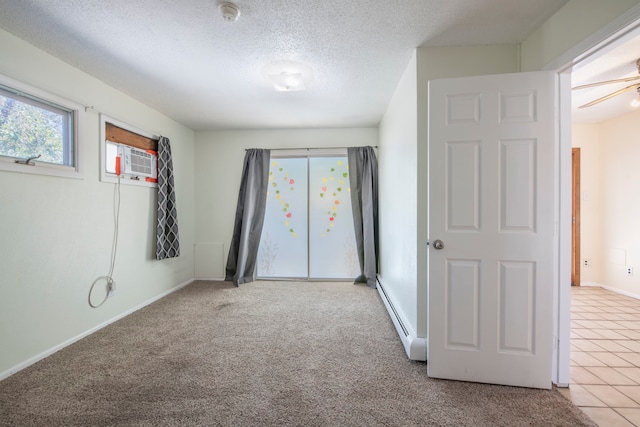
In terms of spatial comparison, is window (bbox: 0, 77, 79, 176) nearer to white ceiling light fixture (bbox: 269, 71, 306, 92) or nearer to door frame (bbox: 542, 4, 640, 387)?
white ceiling light fixture (bbox: 269, 71, 306, 92)

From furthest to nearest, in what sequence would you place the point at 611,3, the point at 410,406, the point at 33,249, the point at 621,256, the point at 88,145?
the point at 621,256, the point at 88,145, the point at 33,249, the point at 410,406, the point at 611,3

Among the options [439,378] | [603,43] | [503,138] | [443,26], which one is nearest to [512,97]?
[503,138]

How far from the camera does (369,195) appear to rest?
3.98 meters

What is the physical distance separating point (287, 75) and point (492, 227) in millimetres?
2043

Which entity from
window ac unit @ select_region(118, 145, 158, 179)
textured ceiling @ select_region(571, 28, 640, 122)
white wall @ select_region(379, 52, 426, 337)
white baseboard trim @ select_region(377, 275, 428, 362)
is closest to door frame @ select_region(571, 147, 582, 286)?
textured ceiling @ select_region(571, 28, 640, 122)

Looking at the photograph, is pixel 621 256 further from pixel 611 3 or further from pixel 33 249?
pixel 33 249

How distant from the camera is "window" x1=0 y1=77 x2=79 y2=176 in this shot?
1912mm

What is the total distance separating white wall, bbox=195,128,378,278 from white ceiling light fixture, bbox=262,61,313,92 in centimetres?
160

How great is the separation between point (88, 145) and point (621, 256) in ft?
21.1

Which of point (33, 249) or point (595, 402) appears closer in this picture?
point (595, 402)

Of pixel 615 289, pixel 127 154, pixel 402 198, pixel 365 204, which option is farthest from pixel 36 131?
pixel 615 289

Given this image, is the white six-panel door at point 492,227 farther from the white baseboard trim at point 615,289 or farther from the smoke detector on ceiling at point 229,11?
the white baseboard trim at point 615,289

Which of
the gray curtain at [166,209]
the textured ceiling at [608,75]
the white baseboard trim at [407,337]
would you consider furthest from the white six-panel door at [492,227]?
the gray curtain at [166,209]

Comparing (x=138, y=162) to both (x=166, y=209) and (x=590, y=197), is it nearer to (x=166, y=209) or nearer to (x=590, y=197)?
(x=166, y=209)
